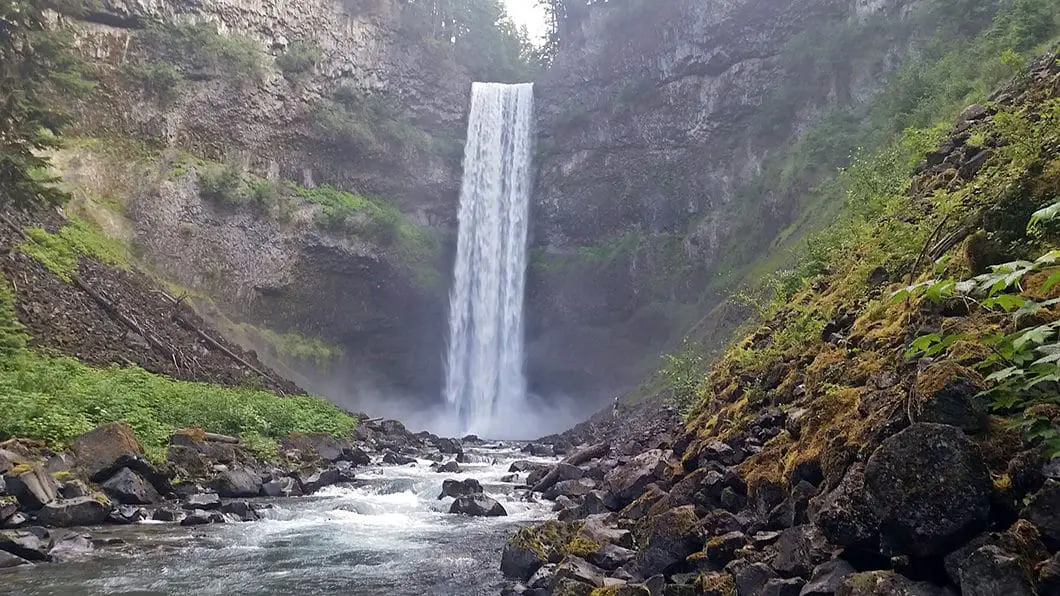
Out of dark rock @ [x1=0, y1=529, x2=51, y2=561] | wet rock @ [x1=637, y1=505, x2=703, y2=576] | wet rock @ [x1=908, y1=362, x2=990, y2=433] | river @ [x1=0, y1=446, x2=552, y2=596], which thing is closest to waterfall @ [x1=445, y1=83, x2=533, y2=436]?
river @ [x1=0, y1=446, x2=552, y2=596]

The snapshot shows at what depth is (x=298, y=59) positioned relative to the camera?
122ft

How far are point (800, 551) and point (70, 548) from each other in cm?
838

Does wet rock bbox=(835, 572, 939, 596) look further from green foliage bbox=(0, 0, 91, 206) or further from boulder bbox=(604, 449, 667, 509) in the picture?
green foliage bbox=(0, 0, 91, 206)

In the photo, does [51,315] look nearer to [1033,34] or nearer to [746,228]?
[1033,34]

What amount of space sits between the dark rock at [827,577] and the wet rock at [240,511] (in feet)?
31.1

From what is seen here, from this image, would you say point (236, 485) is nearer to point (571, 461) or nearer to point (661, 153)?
point (571, 461)

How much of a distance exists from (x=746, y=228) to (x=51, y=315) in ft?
93.5

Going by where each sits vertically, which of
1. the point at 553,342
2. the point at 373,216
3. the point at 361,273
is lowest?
the point at 553,342

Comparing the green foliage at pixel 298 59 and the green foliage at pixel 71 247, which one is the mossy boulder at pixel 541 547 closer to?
the green foliage at pixel 71 247

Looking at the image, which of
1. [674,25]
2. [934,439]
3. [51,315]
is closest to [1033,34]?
[934,439]

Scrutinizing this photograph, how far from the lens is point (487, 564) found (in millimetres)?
8547

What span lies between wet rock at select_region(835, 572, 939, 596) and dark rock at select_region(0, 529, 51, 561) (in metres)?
8.51

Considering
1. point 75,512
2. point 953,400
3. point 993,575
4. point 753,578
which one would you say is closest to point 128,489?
point 75,512

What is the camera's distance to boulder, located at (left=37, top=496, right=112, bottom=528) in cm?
916
